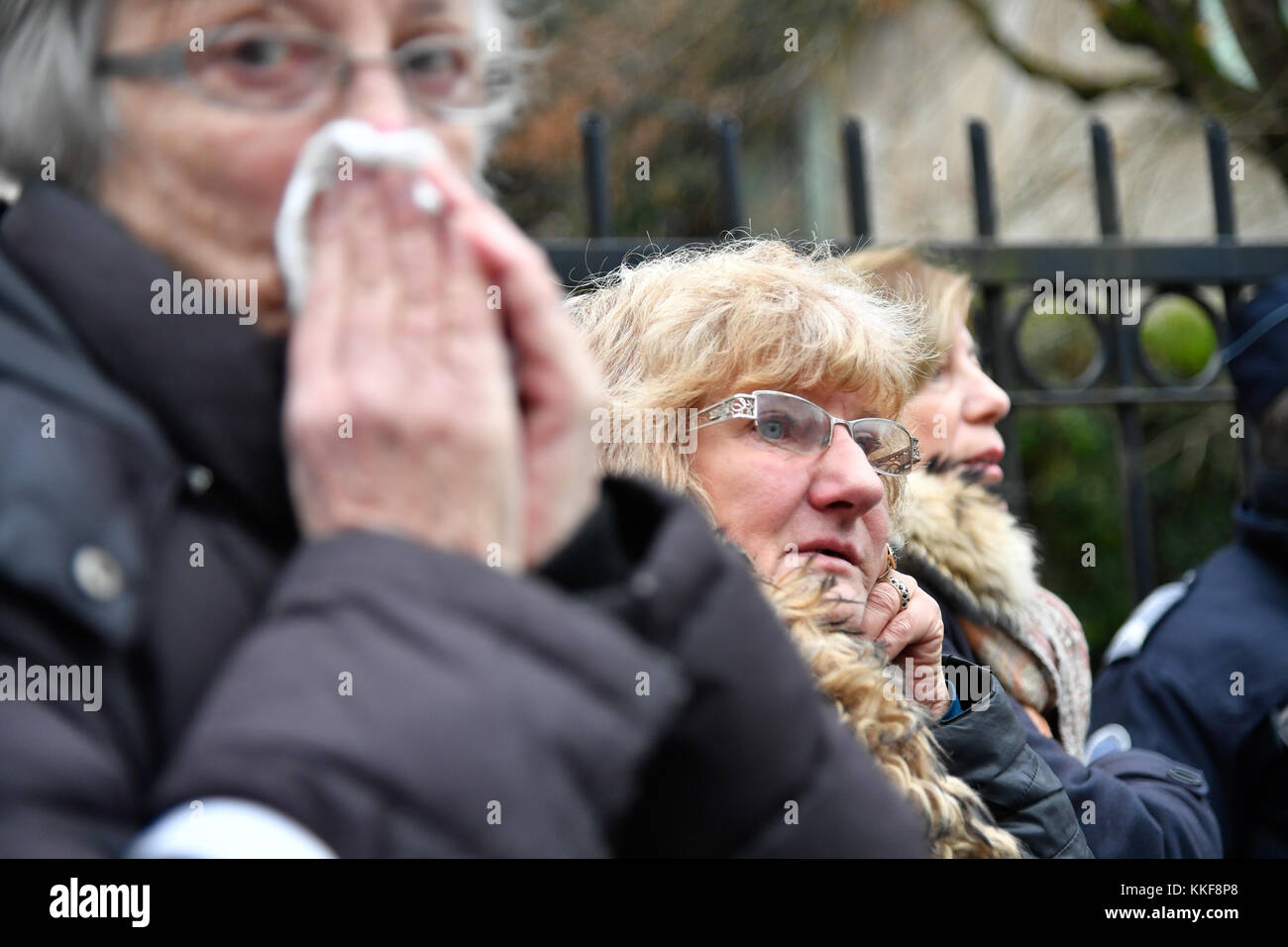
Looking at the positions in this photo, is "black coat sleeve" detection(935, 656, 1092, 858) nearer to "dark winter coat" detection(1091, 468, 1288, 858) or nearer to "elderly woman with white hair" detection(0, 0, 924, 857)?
"elderly woman with white hair" detection(0, 0, 924, 857)

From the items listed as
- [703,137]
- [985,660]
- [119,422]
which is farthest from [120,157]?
[703,137]

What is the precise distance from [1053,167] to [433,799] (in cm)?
737

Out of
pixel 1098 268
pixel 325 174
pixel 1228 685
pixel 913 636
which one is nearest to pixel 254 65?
pixel 325 174

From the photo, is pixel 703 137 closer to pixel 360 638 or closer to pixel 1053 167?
pixel 1053 167

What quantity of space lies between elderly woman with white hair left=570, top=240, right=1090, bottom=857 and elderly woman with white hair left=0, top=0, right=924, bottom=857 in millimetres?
970

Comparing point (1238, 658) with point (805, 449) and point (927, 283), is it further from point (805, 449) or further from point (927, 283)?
point (805, 449)

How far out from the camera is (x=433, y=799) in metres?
0.90

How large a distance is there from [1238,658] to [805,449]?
4.72 ft

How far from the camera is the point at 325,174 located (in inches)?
42.8

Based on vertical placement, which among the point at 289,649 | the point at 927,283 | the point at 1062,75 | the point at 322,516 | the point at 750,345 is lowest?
the point at 289,649

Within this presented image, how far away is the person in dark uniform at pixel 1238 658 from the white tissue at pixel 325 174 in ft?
8.02

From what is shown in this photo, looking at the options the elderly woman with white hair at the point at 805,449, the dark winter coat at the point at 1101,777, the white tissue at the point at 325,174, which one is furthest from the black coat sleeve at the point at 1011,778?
the white tissue at the point at 325,174

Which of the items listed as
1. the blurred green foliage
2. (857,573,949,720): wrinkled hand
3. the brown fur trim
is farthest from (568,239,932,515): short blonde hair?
the blurred green foliage

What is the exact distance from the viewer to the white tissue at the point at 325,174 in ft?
3.51
